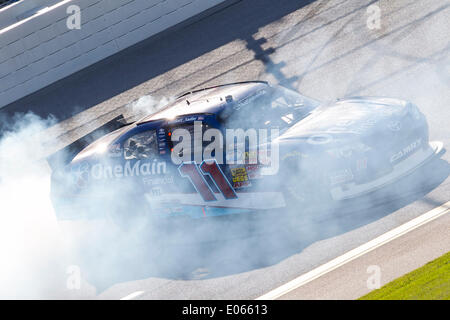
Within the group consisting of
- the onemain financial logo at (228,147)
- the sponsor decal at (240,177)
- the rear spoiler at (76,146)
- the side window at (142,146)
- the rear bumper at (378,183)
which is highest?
the rear spoiler at (76,146)

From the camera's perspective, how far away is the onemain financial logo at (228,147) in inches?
Answer: 310

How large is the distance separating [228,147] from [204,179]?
0.52 meters

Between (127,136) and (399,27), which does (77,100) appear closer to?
(127,136)

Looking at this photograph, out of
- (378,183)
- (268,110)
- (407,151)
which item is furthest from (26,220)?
(407,151)

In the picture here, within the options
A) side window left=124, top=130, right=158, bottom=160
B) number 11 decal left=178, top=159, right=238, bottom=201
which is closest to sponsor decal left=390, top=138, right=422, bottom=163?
number 11 decal left=178, top=159, right=238, bottom=201

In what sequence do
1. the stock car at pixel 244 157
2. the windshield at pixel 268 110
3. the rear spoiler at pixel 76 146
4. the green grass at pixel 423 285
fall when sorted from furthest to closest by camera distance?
1. the rear spoiler at pixel 76 146
2. the windshield at pixel 268 110
3. the stock car at pixel 244 157
4. the green grass at pixel 423 285

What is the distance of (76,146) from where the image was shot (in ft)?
33.9

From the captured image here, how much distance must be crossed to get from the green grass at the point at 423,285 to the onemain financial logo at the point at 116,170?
3428mm

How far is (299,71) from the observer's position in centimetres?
1293

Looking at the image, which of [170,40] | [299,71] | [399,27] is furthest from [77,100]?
[399,27]

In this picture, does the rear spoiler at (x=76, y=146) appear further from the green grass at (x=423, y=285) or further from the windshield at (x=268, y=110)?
the green grass at (x=423, y=285)

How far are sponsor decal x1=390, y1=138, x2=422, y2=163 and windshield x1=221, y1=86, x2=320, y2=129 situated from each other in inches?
55.8

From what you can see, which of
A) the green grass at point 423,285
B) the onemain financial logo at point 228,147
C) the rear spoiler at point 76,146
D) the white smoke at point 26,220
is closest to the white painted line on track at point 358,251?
the green grass at point 423,285

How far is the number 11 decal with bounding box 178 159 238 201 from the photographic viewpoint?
804 centimetres
